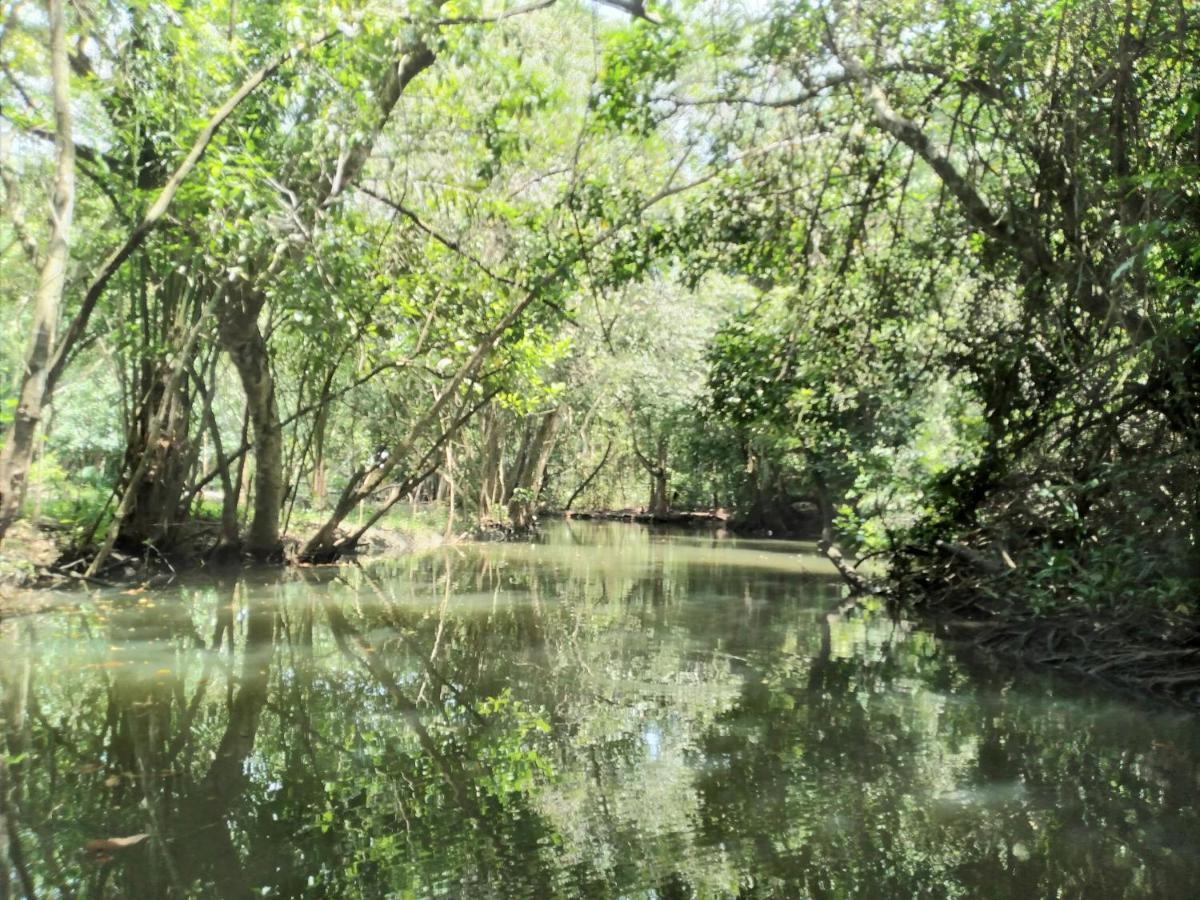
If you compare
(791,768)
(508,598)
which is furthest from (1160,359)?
(508,598)

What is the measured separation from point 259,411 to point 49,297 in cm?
625

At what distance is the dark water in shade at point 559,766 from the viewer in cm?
315

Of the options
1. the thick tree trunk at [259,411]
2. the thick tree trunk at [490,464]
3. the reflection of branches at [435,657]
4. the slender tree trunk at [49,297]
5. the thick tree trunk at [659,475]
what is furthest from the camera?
the thick tree trunk at [659,475]

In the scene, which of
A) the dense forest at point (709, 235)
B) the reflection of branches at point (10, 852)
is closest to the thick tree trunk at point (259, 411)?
the dense forest at point (709, 235)

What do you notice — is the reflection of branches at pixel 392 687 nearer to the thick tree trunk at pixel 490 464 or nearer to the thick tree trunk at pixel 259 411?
the thick tree trunk at pixel 259 411

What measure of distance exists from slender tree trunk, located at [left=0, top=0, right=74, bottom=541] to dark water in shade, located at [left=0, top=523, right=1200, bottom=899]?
1.38 metres

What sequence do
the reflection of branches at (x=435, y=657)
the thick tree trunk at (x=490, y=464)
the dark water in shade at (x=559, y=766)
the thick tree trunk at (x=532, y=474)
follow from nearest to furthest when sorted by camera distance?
the dark water in shade at (x=559, y=766) < the reflection of branches at (x=435, y=657) < the thick tree trunk at (x=490, y=464) < the thick tree trunk at (x=532, y=474)

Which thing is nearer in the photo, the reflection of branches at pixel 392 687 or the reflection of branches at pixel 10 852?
the reflection of branches at pixel 10 852

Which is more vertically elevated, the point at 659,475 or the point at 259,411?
the point at 259,411

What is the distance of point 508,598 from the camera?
10.8m

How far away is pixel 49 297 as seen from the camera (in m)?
5.77

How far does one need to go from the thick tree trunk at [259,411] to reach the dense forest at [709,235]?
0.06m

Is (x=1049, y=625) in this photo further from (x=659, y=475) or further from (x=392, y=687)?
(x=659, y=475)

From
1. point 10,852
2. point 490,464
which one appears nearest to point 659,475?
point 490,464
